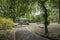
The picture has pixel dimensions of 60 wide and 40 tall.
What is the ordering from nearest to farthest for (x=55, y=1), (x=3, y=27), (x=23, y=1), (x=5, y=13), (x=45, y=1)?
(x=23, y=1)
(x=45, y=1)
(x=55, y=1)
(x=3, y=27)
(x=5, y=13)

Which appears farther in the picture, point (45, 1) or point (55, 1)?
point (55, 1)

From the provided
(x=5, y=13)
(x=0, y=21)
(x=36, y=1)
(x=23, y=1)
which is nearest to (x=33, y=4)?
(x=36, y=1)

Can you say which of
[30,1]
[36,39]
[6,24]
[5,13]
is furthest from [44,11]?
[5,13]

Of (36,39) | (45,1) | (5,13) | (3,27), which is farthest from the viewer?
(5,13)

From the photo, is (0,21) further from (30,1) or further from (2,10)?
(2,10)

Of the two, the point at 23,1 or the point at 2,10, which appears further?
the point at 2,10

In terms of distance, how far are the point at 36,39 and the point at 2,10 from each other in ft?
52.5

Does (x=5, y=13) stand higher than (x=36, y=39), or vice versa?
(x=5, y=13)

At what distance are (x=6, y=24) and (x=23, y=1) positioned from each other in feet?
17.9

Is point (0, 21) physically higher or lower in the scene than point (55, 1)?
lower

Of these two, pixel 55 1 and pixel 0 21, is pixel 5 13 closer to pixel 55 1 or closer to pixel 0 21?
pixel 0 21

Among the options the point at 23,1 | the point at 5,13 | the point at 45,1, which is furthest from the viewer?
the point at 5,13

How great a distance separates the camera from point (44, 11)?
53.2ft

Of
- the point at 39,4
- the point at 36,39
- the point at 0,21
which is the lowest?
the point at 36,39
